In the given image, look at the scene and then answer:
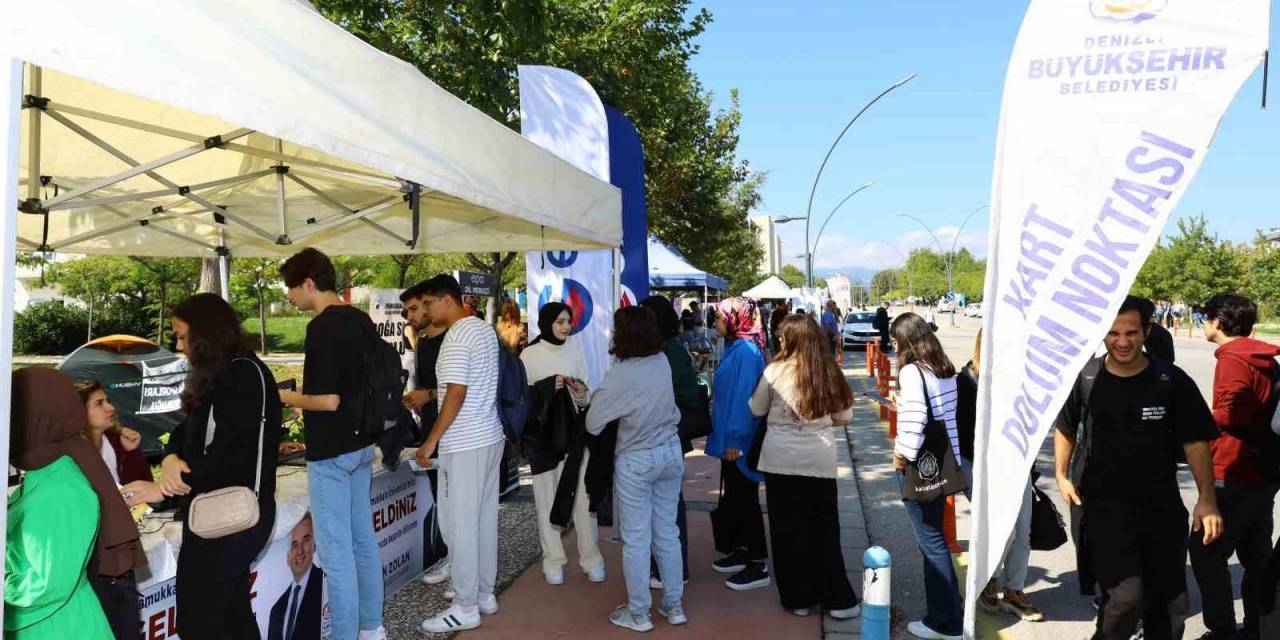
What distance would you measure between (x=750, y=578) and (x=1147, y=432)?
8.86ft

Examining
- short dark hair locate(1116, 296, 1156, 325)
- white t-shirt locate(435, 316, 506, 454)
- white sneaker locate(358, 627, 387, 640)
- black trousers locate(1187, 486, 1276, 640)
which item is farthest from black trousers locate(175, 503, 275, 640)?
black trousers locate(1187, 486, 1276, 640)

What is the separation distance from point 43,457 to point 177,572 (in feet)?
3.27

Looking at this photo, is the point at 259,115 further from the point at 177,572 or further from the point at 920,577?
the point at 920,577

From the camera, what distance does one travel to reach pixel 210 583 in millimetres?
3215

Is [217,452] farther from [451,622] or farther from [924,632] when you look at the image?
[924,632]

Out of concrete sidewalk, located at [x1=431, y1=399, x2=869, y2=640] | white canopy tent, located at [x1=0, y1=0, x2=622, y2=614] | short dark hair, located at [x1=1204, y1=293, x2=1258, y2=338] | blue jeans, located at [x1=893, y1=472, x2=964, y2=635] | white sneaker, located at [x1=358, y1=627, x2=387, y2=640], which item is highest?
white canopy tent, located at [x1=0, y1=0, x2=622, y2=614]

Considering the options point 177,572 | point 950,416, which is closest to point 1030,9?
point 950,416

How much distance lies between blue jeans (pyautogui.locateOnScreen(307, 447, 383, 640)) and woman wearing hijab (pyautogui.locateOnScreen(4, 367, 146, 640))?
1452 millimetres

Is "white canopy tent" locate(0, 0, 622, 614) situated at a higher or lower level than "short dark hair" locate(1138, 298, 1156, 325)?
higher

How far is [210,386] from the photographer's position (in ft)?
10.6

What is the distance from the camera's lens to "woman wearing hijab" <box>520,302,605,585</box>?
5500 mm

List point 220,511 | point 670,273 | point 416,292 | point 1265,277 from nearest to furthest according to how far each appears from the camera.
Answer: point 220,511 < point 416,292 < point 670,273 < point 1265,277

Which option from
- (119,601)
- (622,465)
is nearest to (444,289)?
(622,465)

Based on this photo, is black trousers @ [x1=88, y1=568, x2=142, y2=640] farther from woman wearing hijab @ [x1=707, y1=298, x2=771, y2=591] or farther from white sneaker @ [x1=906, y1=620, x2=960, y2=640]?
white sneaker @ [x1=906, y1=620, x2=960, y2=640]
